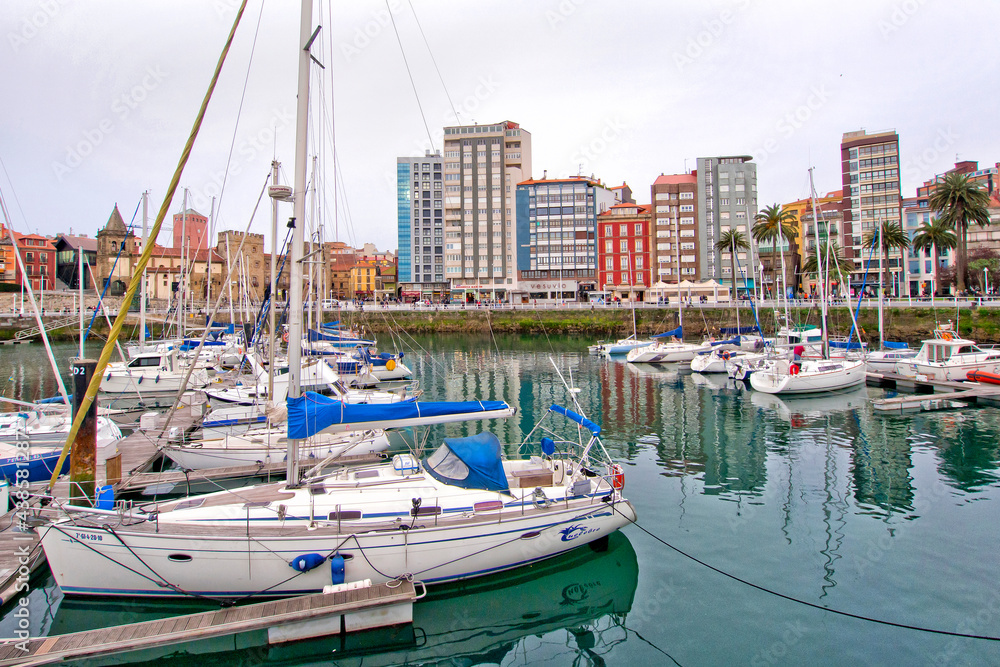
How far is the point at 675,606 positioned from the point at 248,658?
26.0ft

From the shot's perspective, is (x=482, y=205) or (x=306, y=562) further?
(x=482, y=205)

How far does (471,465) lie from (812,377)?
2812 centimetres

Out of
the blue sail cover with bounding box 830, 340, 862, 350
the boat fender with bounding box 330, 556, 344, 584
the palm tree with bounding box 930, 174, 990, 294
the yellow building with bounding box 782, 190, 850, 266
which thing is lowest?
the boat fender with bounding box 330, 556, 344, 584

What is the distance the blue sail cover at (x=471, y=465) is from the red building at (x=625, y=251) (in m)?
91.5

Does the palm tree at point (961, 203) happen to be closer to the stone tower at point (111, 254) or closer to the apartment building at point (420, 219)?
the apartment building at point (420, 219)

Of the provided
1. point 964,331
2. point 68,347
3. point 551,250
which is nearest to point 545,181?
point 551,250

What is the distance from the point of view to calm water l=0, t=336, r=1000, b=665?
9789 mm

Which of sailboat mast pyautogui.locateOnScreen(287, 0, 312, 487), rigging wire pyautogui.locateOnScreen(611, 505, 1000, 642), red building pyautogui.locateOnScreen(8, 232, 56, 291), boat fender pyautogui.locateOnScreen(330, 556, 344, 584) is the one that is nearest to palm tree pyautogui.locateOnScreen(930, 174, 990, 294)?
rigging wire pyautogui.locateOnScreen(611, 505, 1000, 642)

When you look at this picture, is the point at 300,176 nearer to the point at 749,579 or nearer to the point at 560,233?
the point at 749,579

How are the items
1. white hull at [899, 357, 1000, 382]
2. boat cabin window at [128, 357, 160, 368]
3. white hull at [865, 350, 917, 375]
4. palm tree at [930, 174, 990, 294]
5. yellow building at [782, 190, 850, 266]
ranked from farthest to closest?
yellow building at [782, 190, 850, 266] < palm tree at [930, 174, 990, 294] < white hull at [865, 350, 917, 375] < boat cabin window at [128, 357, 160, 368] < white hull at [899, 357, 1000, 382]

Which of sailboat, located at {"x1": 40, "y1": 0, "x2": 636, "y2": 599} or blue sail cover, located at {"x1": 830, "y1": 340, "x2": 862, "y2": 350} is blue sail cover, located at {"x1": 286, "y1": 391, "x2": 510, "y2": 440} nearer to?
sailboat, located at {"x1": 40, "y1": 0, "x2": 636, "y2": 599}

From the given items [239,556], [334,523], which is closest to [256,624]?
[239,556]

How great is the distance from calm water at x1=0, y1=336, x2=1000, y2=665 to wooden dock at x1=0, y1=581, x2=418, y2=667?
1.10 feet

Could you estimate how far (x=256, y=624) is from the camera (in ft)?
30.3
